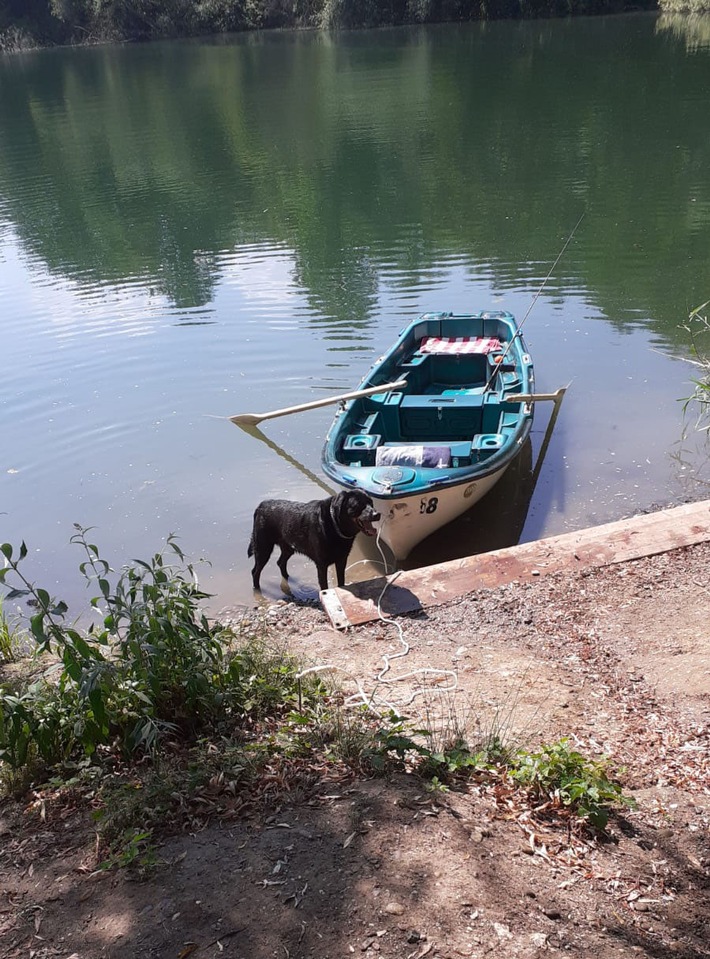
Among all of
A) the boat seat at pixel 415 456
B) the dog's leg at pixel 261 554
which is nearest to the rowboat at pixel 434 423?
the boat seat at pixel 415 456

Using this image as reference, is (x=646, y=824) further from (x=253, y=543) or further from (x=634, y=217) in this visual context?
(x=634, y=217)

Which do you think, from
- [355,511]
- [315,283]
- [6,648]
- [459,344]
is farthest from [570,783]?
[315,283]

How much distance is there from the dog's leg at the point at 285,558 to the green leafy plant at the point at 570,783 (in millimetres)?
3830

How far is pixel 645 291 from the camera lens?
44.3 ft

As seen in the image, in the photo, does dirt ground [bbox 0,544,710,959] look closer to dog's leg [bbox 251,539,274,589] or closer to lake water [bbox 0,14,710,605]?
dog's leg [bbox 251,539,274,589]

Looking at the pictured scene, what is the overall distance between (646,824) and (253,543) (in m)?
4.57

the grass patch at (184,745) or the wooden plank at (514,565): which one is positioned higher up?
the grass patch at (184,745)

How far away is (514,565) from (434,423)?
3167 millimetres

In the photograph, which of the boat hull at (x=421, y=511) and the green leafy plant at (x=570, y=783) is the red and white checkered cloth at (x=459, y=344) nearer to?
the boat hull at (x=421, y=511)

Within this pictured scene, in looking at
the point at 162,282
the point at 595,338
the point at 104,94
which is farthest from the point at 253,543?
the point at 104,94

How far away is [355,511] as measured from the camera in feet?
20.9

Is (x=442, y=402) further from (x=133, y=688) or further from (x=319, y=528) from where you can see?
(x=133, y=688)

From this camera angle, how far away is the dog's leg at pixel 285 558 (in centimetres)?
712

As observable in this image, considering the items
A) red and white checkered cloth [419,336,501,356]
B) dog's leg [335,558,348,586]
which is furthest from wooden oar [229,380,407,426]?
dog's leg [335,558,348,586]
